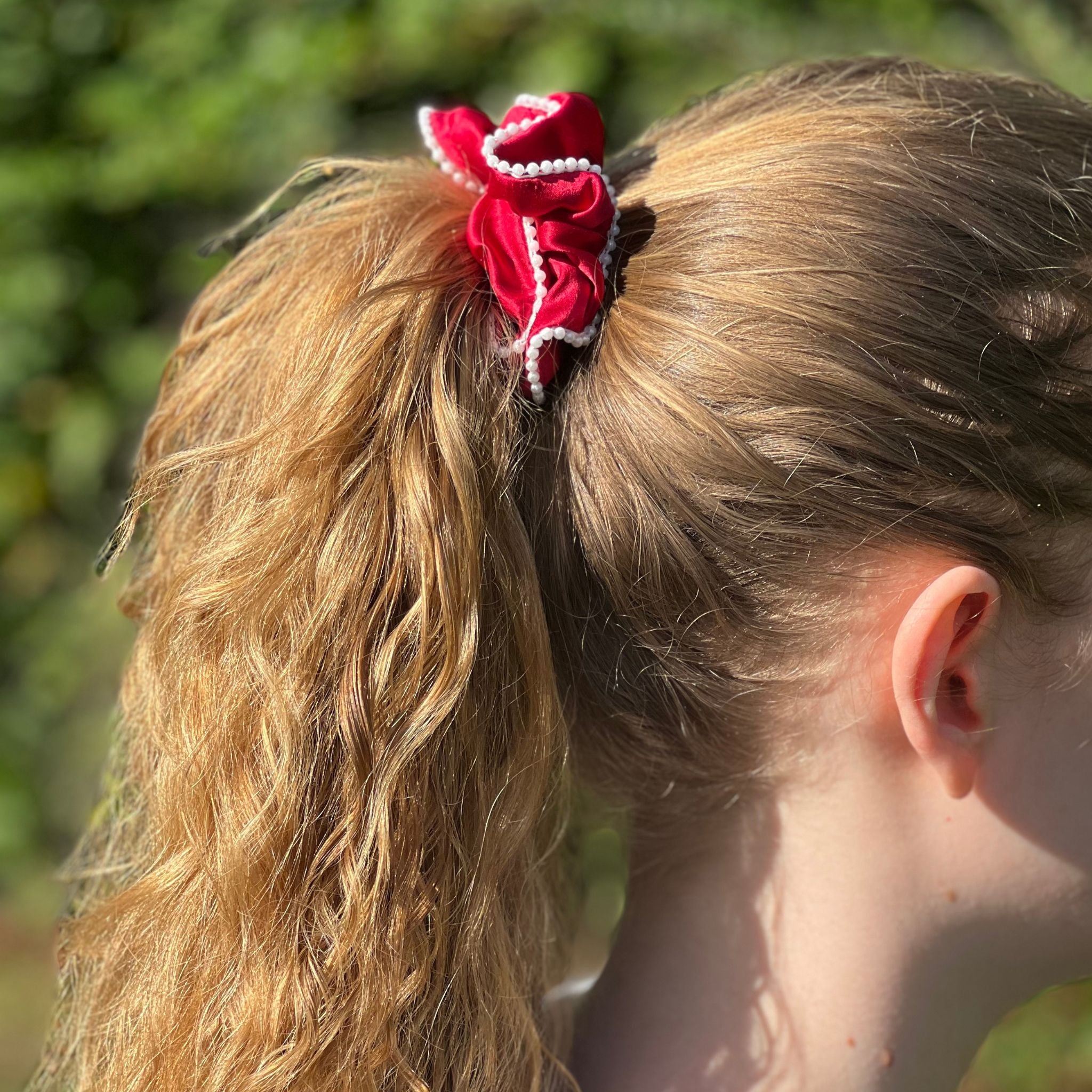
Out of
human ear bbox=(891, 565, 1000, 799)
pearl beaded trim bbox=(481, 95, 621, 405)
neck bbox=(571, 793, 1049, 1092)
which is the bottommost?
neck bbox=(571, 793, 1049, 1092)

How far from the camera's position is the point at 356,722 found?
3.21 feet

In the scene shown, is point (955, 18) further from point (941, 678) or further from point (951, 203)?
point (941, 678)

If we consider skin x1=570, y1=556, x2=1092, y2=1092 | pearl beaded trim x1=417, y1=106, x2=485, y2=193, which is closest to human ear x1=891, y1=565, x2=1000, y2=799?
skin x1=570, y1=556, x2=1092, y2=1092

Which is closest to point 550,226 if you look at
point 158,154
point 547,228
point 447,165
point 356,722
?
point 547,228

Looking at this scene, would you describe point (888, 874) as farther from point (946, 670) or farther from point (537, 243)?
point (537, 243)

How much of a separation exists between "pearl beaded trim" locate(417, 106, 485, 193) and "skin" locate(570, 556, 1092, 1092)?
561 millimetres

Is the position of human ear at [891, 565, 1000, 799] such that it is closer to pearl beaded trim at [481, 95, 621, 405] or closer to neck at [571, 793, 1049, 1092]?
neck at [571, 793, 1049, 1092]

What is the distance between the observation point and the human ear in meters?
1.00

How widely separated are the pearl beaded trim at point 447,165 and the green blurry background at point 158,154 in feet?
3.58

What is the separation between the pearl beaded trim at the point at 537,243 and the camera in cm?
101

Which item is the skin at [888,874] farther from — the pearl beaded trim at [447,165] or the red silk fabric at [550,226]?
the pearl beaded trim at [447,165]

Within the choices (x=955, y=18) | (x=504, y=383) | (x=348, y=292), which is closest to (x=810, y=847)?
(x=504, y=383)

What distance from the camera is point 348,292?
104 cm

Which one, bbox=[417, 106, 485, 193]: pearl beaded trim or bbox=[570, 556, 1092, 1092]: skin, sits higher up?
bbox=[417, 106, 485, 193]: pearl beaded trim
